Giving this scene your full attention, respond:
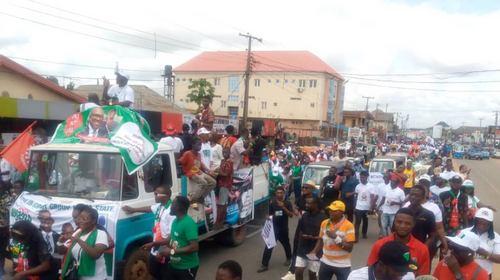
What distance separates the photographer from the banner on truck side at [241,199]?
27.9 feet

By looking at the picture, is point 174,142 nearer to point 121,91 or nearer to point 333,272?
point 121,91

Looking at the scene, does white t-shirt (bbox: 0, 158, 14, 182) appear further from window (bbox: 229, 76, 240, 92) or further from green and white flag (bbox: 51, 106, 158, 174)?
window (bbox: 229, 76, 240, 92)

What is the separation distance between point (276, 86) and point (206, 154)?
5507 cm

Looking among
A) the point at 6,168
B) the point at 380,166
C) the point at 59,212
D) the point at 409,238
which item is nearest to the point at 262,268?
the point at 59,212

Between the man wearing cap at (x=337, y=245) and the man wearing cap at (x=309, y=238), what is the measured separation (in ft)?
1.76

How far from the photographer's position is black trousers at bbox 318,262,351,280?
5051mm

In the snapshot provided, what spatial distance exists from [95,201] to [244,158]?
426 cm

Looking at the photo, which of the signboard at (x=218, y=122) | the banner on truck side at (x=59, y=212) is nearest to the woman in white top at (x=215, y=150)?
the banner on truck side at (x=59, y=212)

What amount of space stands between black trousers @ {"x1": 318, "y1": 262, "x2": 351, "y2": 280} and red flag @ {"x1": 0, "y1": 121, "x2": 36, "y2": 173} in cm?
443

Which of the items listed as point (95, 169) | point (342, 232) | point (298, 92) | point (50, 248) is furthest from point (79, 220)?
point (298, 92)

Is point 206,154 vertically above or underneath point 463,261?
above

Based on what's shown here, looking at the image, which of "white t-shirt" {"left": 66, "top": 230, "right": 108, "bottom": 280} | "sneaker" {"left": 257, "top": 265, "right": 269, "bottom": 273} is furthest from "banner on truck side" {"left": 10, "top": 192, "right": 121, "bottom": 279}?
"sneaker" {"left": 257, "top": 265, "right": 269, "bottom": 273}

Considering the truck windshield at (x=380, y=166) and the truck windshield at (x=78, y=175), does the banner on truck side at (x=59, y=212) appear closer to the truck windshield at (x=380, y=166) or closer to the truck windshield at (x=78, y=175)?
the truck windshield at (x=78, y=175)

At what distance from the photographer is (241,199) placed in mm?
8898
